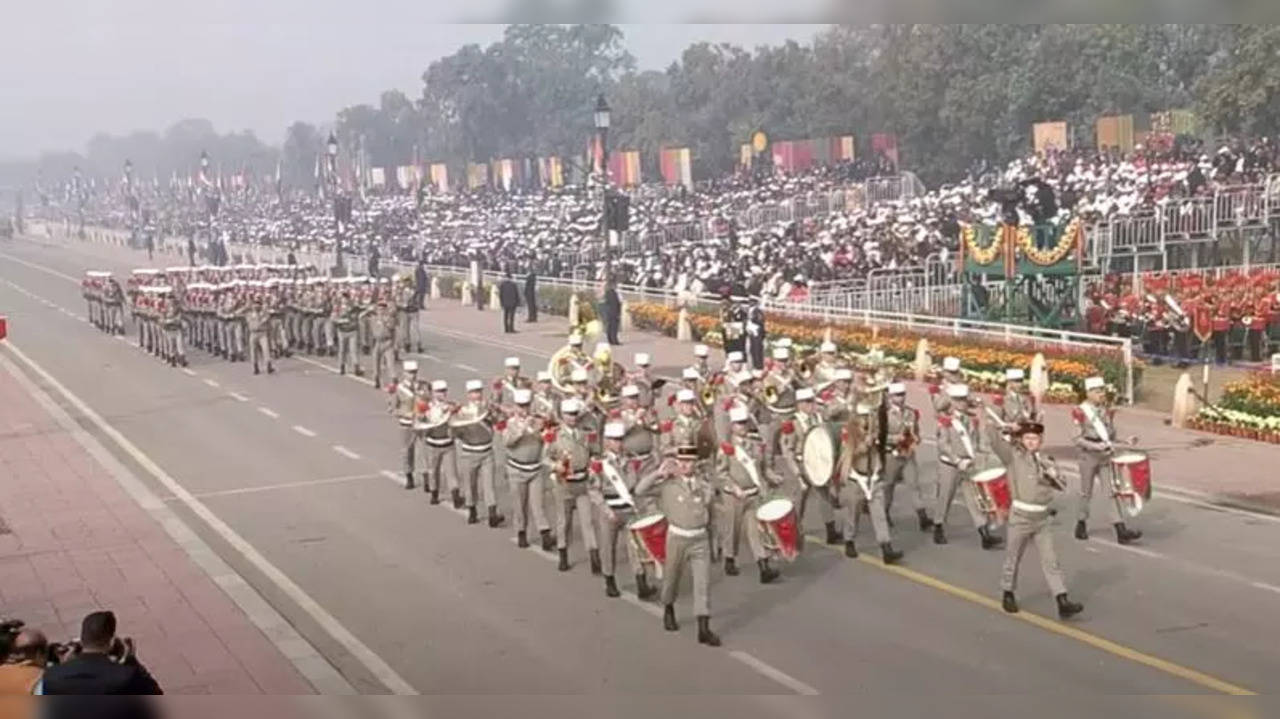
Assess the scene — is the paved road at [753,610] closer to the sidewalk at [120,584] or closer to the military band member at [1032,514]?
the military band member at [1032,514]

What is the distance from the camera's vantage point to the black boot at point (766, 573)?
1476 cm

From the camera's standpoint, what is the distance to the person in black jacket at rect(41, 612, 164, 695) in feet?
23.6

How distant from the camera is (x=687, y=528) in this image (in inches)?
507

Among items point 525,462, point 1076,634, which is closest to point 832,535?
point 525,462

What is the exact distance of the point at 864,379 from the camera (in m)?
18.0

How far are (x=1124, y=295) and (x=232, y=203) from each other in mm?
53938

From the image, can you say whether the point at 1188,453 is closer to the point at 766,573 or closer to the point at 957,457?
the point at 957,457

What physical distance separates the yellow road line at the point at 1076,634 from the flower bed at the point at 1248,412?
8.36 metres

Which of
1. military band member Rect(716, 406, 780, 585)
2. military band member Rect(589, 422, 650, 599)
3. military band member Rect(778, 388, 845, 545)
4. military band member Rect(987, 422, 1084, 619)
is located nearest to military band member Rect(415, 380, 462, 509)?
military band member Rect(589, 422, 650, 599)

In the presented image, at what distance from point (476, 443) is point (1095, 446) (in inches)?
251

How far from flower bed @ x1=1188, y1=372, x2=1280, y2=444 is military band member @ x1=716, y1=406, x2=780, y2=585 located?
30.9 feet

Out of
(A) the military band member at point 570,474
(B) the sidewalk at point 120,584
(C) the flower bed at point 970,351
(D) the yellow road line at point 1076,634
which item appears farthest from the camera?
(C) the flower bed at point 970,351

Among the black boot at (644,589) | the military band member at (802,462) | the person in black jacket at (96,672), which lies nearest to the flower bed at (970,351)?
the military band member at (802,462)

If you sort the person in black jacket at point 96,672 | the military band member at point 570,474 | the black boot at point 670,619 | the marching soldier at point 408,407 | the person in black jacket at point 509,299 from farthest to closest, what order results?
1. the person in black jacket at point 509,299
2. the marching soldier at point 408,407
3. the military band member at point 570,474
4. the black boot at point 670,619
5. the person in black jacket at point 96,672
